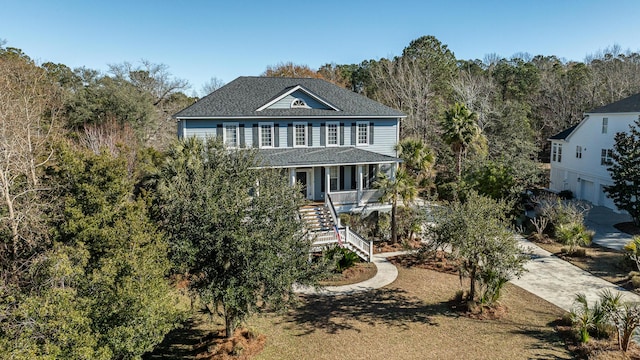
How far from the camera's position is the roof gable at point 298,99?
26.4m

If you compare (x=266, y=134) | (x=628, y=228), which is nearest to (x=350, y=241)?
(x=266, y=134)

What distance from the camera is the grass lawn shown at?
42.7 ft

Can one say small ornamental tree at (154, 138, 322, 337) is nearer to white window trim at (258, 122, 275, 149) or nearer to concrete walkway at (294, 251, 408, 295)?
concrete walkway at (294, 251, 408, 295)

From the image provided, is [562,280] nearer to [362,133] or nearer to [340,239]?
[340,239]

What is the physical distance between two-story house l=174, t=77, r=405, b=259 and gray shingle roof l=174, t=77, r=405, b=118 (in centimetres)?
6

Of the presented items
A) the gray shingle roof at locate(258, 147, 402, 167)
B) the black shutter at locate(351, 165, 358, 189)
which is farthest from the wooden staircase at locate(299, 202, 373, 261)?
the black shutter at locate(351, 165, 358, 189)

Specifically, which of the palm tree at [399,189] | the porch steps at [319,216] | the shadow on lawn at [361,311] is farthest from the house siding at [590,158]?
the shadow on lawn at [361,311]

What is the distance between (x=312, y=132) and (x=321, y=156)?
232 cm

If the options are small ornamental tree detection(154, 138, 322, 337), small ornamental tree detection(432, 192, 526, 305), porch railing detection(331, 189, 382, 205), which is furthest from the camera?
porch railing detection(331, 189, 382, 205)

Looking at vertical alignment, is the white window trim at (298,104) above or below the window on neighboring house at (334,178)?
above

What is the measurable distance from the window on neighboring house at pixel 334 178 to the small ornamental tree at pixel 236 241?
15171mm

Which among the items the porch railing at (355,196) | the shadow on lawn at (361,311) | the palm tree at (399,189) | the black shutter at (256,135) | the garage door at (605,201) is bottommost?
the shadow on lawn at (361,311)

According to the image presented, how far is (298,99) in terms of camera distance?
88.9ft

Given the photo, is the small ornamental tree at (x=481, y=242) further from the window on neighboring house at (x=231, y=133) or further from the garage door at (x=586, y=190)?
the garage door at (x=586, y=190)
